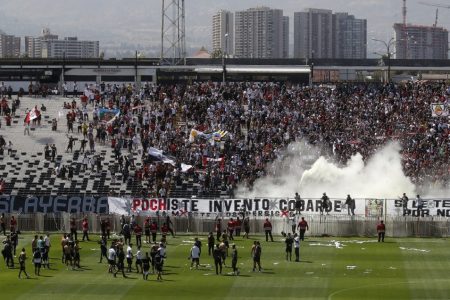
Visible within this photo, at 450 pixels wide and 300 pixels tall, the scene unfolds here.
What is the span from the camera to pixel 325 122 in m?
87.4

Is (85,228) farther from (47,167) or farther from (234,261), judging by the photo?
(47,167)

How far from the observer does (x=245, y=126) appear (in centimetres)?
8775

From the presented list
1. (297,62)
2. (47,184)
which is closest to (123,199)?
(47,184)

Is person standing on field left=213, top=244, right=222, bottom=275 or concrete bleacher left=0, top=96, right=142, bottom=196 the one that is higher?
concrete bleacher left=0, top=96, right=142, bottom=196

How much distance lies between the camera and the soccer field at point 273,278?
46.3m

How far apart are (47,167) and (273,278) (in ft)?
115

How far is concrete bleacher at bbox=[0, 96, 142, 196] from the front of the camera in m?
78.0

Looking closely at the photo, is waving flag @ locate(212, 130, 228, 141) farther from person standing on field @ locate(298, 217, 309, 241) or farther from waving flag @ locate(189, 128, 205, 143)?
person standing on field @ locate(298, 217, 309, 241)

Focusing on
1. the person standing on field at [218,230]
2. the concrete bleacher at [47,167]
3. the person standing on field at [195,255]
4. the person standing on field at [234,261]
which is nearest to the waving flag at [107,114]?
the concrete bleacher at [47,167]

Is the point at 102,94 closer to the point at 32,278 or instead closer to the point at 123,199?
the point at 123,199

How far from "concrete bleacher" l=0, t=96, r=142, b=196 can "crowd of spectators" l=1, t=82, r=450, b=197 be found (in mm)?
761

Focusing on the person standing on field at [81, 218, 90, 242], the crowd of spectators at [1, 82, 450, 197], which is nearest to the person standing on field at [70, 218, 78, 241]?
the person standing on field at [81, 218, 90, 242]

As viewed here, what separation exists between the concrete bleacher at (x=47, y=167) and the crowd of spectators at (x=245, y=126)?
2.50 ft

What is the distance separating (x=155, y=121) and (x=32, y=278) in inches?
1505
